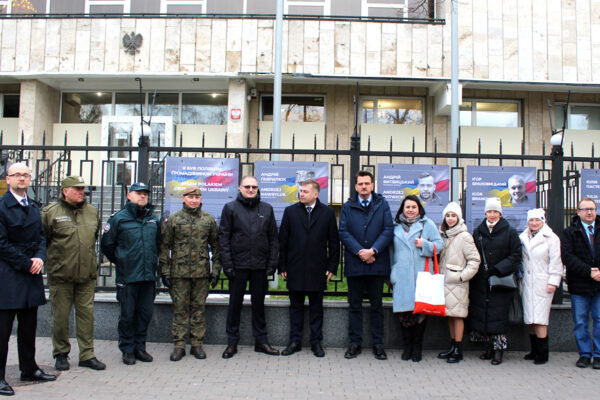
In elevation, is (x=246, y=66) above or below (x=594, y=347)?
above

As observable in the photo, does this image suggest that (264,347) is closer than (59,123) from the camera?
Yes

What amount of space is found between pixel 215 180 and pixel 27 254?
2.39 m

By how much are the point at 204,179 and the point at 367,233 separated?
7.27 feet

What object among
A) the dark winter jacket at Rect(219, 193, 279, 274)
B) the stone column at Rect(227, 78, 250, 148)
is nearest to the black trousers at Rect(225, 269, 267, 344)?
the dark winter jacket at Rect(219, 193, 279, 274)

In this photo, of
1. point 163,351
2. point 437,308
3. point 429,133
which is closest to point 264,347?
point 163,351

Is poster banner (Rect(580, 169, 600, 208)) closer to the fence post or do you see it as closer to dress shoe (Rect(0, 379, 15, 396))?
the fence post

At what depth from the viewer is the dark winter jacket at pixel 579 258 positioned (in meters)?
5.50

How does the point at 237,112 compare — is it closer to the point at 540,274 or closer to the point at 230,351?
the point at 230,351

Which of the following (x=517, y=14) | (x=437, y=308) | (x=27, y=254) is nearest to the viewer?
(x=27, y=254)

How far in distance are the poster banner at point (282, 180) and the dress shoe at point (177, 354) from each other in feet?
6.73

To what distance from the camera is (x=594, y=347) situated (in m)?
5.57

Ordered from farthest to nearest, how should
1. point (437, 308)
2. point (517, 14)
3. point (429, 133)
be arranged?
point (429, 133) < point (517, 14) < point (437, 308)

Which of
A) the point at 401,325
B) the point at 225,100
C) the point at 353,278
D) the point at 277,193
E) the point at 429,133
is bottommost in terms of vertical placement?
the point at 401,325

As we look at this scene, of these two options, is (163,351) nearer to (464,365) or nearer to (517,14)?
(464,365)
